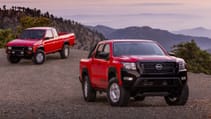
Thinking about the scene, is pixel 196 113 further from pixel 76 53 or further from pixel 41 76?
pixel 76 53

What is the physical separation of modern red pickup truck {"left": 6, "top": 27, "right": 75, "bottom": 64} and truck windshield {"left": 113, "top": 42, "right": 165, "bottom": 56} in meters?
17.4

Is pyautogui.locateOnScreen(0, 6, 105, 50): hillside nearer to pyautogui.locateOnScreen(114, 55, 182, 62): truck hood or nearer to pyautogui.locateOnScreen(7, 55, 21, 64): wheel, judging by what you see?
pyautogui.locateOnScreen(7, 55, 21, 64): wheel

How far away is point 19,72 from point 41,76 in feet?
6.84

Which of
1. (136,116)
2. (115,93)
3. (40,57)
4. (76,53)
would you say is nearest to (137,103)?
(115,93)

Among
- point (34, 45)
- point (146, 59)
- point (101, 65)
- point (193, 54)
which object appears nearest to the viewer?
point (146, 59)

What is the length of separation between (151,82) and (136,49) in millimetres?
1486

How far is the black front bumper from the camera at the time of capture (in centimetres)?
1744

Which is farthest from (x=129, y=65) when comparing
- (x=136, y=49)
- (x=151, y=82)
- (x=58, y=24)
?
(x=58, y=24)

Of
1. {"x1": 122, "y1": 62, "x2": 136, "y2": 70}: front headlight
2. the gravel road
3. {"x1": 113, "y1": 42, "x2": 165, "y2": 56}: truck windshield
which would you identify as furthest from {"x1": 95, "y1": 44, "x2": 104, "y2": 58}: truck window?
{"x1": 122, "y1": 62, "x2": 136, "y2": 70}: front headlight

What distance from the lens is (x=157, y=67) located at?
17.5 metres

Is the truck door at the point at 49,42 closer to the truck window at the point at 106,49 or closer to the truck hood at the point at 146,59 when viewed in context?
the truck window at the point at 106,49

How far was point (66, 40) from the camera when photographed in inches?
1538

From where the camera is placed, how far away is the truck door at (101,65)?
1882cm

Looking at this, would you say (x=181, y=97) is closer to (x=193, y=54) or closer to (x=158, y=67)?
(x=158, y=67)
